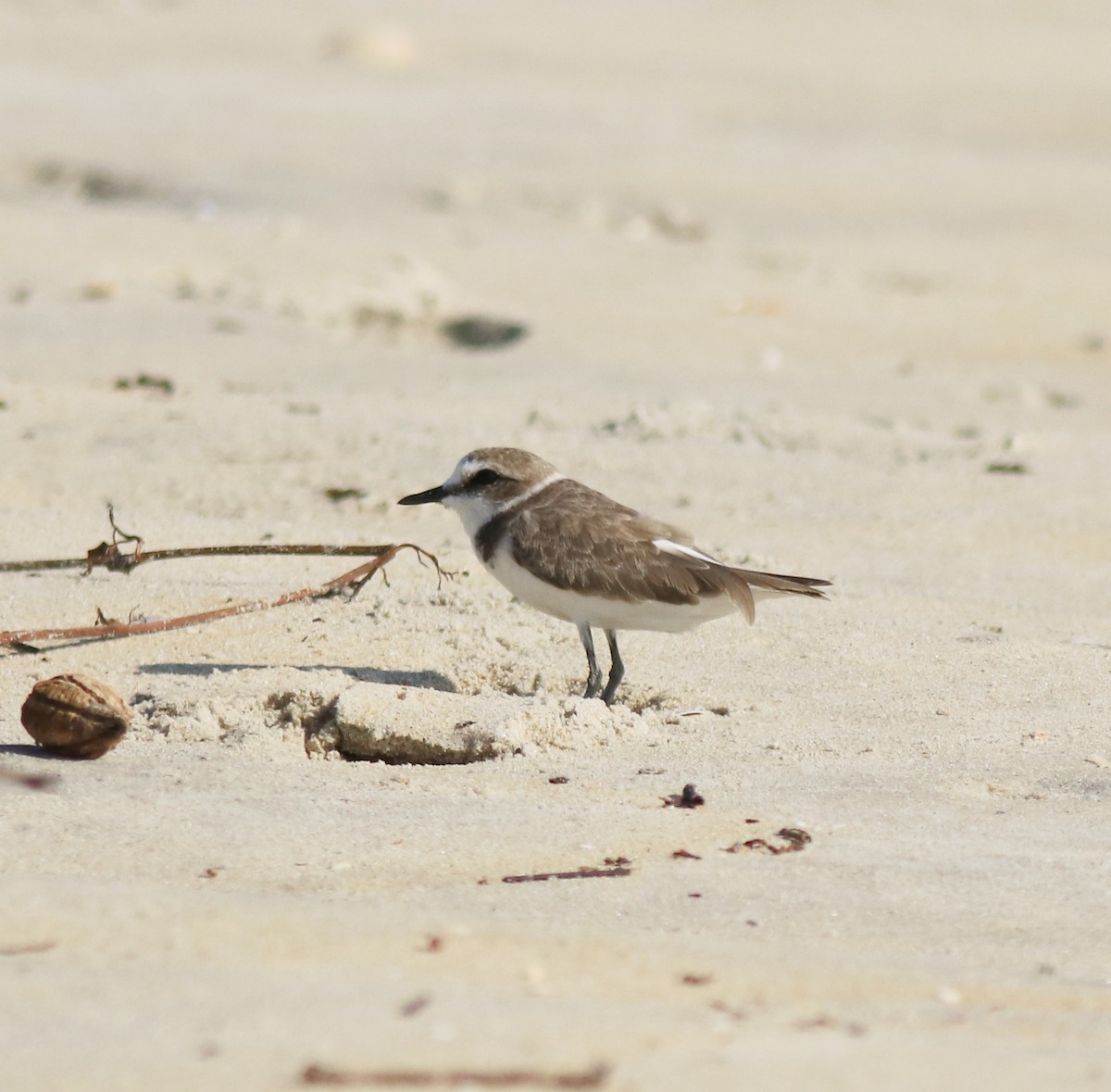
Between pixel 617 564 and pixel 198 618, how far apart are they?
122 cm

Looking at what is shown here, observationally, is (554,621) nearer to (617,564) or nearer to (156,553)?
(617,564)

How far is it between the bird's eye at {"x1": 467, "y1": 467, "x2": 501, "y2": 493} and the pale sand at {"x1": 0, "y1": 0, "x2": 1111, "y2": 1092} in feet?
1.41

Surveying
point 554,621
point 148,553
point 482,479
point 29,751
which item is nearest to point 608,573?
point 482,479

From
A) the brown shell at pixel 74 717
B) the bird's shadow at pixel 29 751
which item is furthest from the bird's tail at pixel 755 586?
the bird's shadow at pixel 29 751

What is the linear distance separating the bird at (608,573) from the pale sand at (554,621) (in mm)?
222

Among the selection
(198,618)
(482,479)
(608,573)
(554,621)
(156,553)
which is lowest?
(554,621)

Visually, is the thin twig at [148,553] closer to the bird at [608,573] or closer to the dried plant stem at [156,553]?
the dried plant stem at [156,553]

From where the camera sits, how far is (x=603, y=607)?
4688mm

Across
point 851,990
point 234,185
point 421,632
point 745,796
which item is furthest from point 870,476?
point 234,185

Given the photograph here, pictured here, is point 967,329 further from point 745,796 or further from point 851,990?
point 851,990

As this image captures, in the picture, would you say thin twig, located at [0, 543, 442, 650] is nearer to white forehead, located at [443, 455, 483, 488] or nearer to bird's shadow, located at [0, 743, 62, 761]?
white forehead, located at [443, 455, 483, 488]

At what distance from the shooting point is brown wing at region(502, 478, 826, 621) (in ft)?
15.3

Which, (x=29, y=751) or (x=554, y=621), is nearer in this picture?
(x=29, y=751)

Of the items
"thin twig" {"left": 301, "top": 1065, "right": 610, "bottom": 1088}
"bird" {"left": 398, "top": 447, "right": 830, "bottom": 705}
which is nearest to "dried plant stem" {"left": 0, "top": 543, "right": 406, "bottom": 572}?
"bird" {"left": 398, "top": 447, "right": 830, "bottom": 705}
